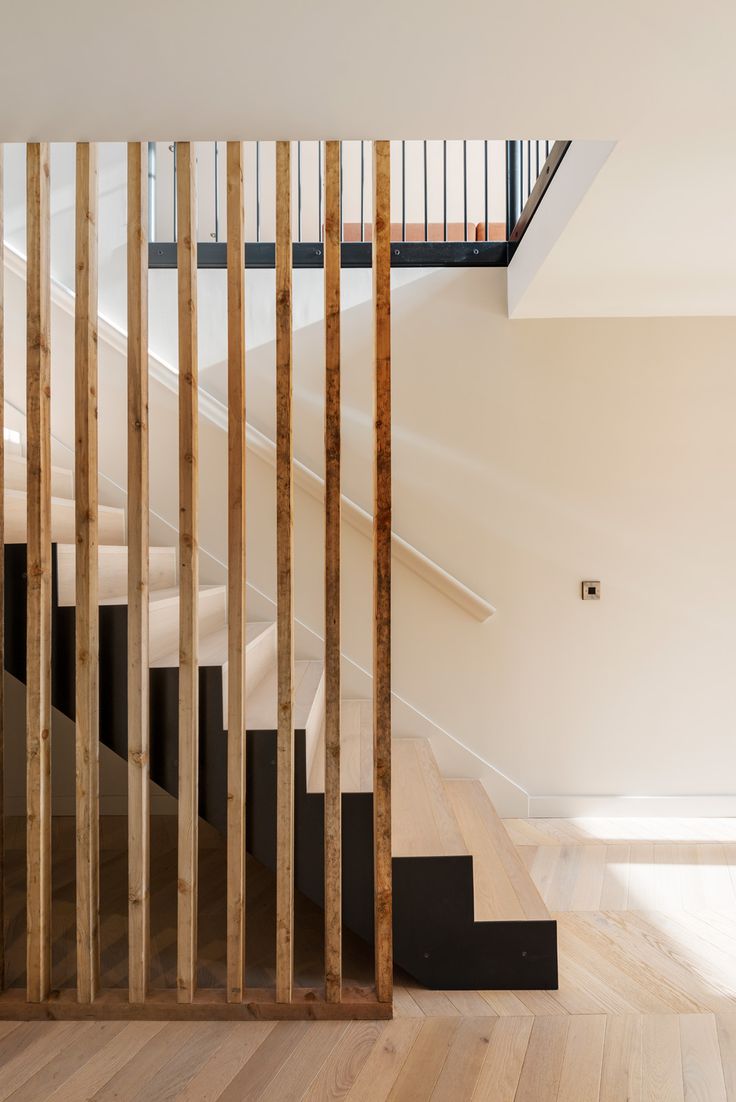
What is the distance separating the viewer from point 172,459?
353cm

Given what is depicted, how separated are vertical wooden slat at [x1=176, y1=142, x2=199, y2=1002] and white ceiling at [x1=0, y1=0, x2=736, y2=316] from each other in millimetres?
235

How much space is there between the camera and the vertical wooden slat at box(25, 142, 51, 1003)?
2.06 m

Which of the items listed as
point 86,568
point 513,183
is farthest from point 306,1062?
point 513,183

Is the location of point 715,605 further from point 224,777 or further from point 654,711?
point 224,777

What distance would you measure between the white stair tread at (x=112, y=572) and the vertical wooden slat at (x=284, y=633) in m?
0.60

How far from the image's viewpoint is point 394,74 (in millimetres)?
1688

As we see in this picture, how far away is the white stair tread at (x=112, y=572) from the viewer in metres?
2.32

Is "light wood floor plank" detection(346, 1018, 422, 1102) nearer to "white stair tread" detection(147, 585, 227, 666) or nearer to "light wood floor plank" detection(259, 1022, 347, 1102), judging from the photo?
"light wood floor plank" detection(259, 1022, 347, 1102)

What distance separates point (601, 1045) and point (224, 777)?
44.3 inches

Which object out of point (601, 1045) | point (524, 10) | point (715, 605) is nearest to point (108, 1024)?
point (601, 1045)

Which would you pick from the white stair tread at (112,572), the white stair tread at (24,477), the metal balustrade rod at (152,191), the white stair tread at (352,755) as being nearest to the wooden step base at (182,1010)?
the white stair tread at (352,755)

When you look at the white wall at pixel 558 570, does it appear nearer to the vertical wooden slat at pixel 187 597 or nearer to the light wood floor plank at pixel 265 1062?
the vertical wooden slat at pixel 187 597

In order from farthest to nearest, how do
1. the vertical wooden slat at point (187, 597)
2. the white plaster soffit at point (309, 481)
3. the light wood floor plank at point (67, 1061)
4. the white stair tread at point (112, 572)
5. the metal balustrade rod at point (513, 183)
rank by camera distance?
the metal balustrade rod at point (513, 183), the white plaster soffit at point (309, 481), the white stair tread at point (112, 572), the vertical wooden slat at point (187, 597), the light wood floor plank at point (67, 1061)

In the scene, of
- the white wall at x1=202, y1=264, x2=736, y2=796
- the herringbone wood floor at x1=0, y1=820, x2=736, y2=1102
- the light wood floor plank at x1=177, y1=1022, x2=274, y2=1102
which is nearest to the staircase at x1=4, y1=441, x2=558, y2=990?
the herringbone wood floor at x1=0, y1=820, x2=736, y2=1102
